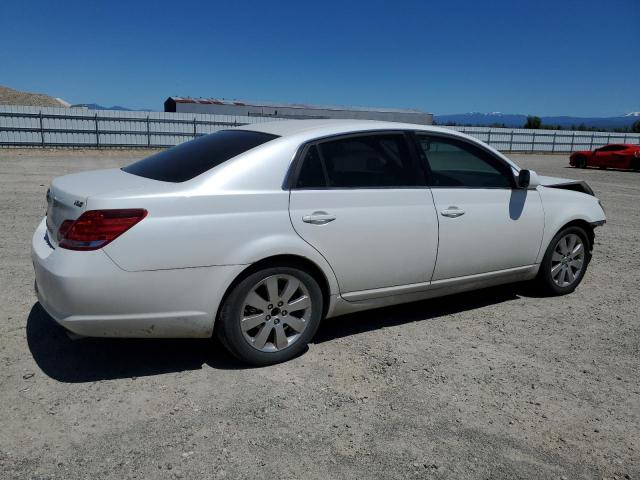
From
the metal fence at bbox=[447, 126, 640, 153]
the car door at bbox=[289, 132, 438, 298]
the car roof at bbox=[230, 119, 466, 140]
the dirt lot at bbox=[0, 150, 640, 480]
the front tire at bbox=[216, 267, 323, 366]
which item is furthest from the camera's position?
the metal fence at bbox=[447, 126, 640, 153]

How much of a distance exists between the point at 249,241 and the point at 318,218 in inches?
20.3

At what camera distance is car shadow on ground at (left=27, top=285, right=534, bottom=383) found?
11.6 feet

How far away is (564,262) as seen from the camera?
5273 millimetres

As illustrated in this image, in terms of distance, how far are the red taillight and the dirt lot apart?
901 millimetres

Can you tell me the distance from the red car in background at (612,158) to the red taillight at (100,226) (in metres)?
26.2

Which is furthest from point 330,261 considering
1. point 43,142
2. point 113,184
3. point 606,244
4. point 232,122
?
point 232,122

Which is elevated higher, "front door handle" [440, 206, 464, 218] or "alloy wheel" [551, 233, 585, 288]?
"front door handle" [440, 206, 464, 218]

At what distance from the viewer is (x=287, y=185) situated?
3576 millimetres

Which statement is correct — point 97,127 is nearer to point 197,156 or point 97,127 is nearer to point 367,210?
point 197,156

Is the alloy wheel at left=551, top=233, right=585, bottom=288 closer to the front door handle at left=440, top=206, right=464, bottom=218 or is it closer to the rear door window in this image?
the front door handle at left=440, top=206, right=464, bottom=218

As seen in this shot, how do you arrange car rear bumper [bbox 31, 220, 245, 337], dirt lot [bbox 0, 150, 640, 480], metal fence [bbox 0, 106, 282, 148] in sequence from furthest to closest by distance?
metal fence [bbox 0, 106, 282, 148], car rear bumper [bbox 31, 220, 245, 337], dirt lot [bbox 0, 150, 640, 480]

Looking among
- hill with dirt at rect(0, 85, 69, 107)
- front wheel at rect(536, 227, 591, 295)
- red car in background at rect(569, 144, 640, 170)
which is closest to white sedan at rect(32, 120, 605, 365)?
front wheel at rect(536, 227, 591, 295)

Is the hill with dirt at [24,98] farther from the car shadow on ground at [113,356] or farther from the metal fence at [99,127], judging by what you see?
the car shadow on ground at [113,356]

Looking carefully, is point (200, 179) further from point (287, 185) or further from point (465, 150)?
point (465, 150)
